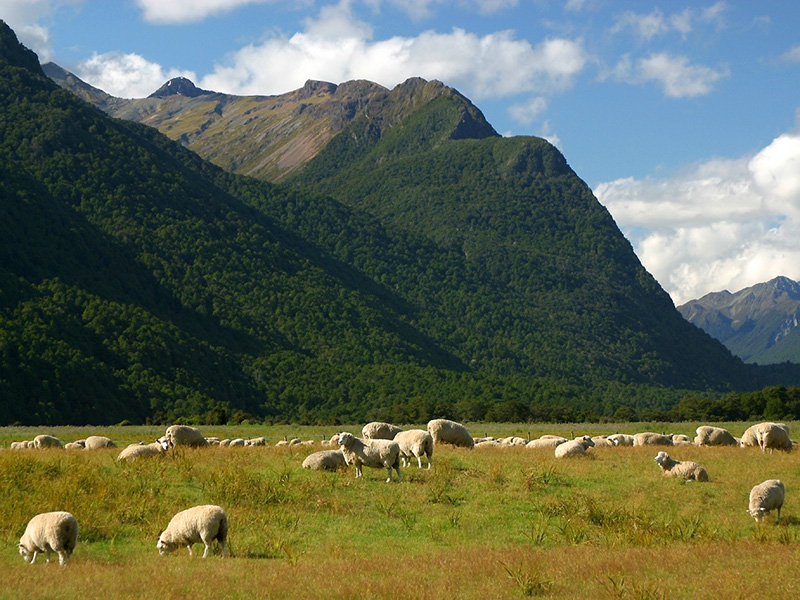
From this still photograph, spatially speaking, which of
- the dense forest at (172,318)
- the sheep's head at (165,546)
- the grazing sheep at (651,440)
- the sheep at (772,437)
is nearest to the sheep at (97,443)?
the sheep's head at (165,546)

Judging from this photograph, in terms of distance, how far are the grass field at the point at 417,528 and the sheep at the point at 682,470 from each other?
39cm

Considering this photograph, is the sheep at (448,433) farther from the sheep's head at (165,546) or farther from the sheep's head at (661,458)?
the sheep's head at (165,546)

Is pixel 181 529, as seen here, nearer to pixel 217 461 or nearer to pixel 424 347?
pixel 217 461

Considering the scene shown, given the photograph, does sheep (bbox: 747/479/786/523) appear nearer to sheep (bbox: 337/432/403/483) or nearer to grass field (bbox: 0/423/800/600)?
grass field (bbox: 0/423/800/600)

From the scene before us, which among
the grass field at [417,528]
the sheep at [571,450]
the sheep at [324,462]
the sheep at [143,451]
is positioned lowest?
the grass field at [417,528]

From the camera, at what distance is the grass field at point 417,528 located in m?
15.4

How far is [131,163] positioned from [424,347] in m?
74.7

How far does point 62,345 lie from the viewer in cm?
10425

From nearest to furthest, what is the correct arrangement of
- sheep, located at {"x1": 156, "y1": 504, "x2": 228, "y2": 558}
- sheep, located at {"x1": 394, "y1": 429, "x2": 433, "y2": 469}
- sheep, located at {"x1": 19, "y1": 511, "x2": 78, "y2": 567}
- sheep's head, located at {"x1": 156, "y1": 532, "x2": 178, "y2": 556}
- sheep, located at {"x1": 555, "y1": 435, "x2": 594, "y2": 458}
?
sheep, located at {"x1": 19, "y1": 511, "x2": 78, "y2": 567} → sheep, located at {"x1": 156, "y1": 504, "x2": 228, "y2": 558} → sheep's head, located at {"x1": 156, "y1": 532, "x2": 178, "y2": 556} → sheep, located at {"x1": 394, "y1": 429, "x2": 433, "y2": 469} → sheep, located at {"x1": 555, "y1": 435, "x2": 594, "y2": 458}

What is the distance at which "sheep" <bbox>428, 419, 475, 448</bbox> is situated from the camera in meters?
33.6

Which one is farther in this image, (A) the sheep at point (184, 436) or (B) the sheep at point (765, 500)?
(A) the sheep at point (184, 436)

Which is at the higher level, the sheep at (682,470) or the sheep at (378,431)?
the sheep at (378,431)

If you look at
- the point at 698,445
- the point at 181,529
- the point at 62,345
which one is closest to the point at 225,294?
the point at 62,345

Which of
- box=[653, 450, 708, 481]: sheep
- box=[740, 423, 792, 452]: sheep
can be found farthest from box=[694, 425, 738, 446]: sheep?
box=[653, 450, 708, 481]: sheep
